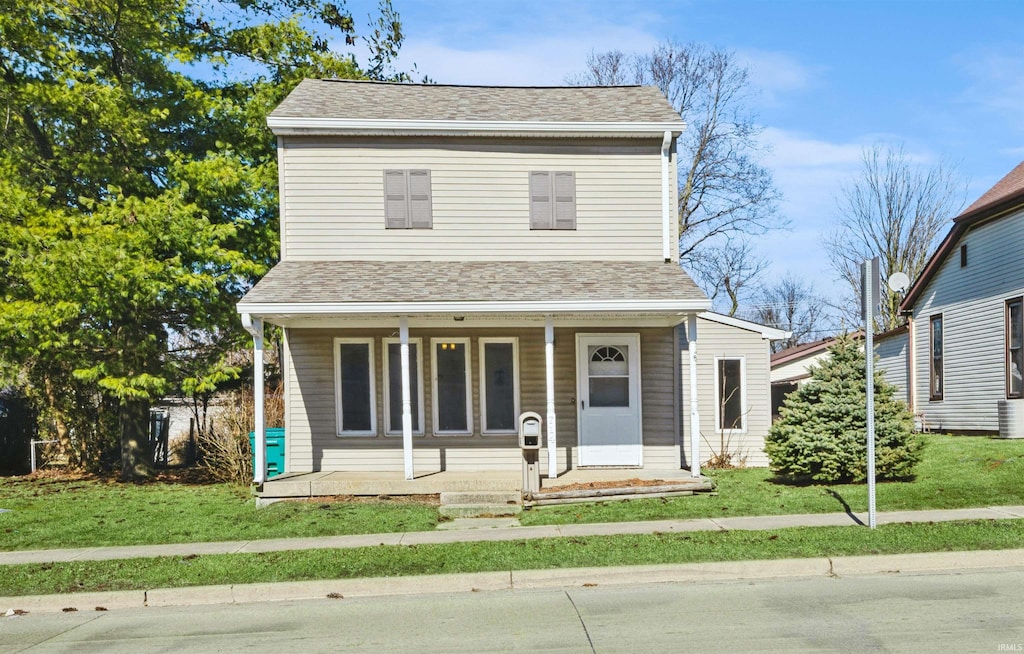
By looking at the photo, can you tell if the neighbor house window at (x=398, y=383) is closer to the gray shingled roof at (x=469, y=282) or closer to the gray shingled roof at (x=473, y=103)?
the gray shingled roof at (x=469, y=282)

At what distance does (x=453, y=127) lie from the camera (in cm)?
1577

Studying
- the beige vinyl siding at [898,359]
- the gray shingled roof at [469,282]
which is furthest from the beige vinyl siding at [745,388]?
the beige vinyl siding at [898,359]

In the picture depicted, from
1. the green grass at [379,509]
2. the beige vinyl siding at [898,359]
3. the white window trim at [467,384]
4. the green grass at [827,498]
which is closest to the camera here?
the green grass at [379,509]

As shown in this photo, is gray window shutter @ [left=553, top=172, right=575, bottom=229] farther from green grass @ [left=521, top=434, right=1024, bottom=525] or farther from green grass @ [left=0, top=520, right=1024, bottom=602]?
green grass @ [left=0, top=520, right=1024, bottom=602]

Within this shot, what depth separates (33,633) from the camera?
7.27 metres

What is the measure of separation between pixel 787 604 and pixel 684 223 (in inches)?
1108

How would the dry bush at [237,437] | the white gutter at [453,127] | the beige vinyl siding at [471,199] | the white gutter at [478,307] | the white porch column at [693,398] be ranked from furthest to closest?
1. the dry bush at [237,437]
2. the beige vinyl siding at [471,199]
3. the white gutter at [453,127]
4. the white porch column at [693,398]
5. the white gutter at [478,307]

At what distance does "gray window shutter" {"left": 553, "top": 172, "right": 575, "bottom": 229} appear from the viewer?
16.1 m

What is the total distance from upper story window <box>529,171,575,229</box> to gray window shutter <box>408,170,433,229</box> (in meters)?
1.87

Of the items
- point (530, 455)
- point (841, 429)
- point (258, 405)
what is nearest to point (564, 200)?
point (530, 455)

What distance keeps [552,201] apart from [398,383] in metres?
4.30

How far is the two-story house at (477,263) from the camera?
1560cm

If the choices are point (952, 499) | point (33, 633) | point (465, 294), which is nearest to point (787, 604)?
point (952, 499)

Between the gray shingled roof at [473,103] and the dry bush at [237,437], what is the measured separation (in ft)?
19.0
